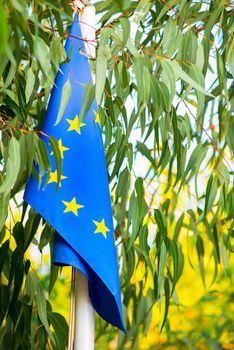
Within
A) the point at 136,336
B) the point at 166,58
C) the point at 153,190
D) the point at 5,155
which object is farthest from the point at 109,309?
the point at 153,190

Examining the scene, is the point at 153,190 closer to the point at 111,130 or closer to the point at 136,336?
the point at 136,336

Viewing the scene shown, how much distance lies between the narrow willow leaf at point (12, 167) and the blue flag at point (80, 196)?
0.20 m

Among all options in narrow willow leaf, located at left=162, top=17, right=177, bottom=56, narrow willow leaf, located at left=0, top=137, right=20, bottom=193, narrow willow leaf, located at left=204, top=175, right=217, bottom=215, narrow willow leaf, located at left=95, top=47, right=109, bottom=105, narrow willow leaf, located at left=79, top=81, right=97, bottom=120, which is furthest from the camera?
narrow willow leaf, located at left=204, top=175, right=217, bottom=215

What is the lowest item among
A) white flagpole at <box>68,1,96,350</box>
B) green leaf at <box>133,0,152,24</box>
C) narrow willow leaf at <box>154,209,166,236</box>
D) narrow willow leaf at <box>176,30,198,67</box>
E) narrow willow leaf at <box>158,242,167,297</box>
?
white flagpole at <box>68,1,96,350</box>

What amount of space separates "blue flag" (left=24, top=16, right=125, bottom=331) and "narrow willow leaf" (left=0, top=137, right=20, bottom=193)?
0.66 feet

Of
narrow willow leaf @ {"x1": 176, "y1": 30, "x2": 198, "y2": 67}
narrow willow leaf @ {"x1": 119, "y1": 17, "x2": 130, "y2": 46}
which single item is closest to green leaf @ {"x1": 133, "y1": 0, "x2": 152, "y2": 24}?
narrow willow leaf @ {"x1": 176, "y1": 30, "x2": 198, "y2": 67}

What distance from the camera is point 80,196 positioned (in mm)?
2137

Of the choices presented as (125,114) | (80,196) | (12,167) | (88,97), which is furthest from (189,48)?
(12,167)

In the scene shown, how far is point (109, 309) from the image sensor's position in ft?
7.07

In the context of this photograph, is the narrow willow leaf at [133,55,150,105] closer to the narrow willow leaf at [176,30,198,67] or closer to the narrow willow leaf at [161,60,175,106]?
the narrow willow leaf at [161,60,175,106]

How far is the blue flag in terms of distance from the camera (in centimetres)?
211

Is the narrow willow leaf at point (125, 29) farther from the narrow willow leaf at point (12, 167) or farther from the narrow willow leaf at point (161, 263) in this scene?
the narrow willow leaf at point (161, 263)

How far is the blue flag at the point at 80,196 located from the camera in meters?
2.11

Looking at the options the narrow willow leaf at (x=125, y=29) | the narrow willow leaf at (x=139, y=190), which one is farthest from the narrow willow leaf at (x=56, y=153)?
the narrow willow leaf at (x=139, y=190)
